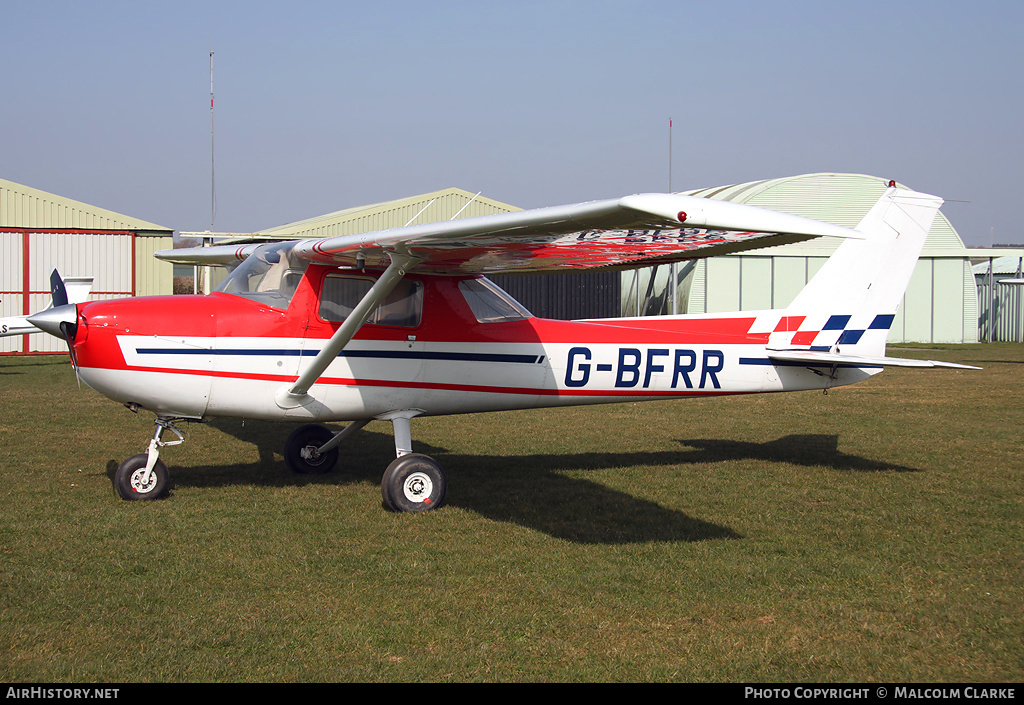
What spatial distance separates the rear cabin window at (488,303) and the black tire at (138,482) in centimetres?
296

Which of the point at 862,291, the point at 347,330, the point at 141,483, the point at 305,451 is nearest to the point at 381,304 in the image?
the point at 347,330

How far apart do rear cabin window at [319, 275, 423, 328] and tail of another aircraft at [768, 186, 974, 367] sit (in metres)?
3.53

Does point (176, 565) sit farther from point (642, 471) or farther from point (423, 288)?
point (642, 471)

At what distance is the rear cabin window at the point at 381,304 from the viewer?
7113mm

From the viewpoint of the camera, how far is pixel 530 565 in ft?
17.5

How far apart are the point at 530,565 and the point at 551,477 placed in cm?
280

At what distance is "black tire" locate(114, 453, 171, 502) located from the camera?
6840 mm

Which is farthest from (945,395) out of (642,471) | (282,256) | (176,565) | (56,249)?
(56,249)

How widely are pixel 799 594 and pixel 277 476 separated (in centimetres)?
512

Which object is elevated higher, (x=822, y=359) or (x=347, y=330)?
(x=347, y=330)

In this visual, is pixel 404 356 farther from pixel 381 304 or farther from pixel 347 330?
pixel 347 330

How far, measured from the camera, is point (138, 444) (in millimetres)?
9828

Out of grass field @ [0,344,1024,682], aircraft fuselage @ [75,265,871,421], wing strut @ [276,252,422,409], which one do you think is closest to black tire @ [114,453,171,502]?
grass field @ [0,344,1024,682]
